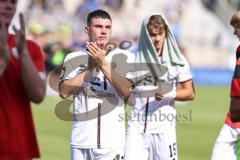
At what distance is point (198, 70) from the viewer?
3475 cm

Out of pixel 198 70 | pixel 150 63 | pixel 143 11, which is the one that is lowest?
pixel 198 70

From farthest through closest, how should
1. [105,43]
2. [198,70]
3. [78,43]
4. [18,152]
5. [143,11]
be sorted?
[143,11] → [198,70] → [78,43] → [105,43] → [18,152]

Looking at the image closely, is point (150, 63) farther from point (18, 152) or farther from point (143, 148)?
point (18, 152)

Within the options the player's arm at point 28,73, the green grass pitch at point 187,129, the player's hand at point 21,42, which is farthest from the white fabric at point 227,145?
the green grass pitch at point 187,129

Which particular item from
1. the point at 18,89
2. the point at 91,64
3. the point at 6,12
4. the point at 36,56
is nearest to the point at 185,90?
the point at 91,64

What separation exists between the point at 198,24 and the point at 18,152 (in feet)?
112

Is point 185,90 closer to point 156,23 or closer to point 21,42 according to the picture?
point 156,23

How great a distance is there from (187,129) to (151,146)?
9148 millimetres

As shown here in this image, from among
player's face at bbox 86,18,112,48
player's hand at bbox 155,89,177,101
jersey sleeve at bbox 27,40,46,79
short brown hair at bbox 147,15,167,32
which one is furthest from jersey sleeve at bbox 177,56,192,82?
jersey sleeve at bbox 27,40,46,79

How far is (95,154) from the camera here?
780 centimetres

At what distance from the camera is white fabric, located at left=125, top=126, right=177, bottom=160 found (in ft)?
27.5

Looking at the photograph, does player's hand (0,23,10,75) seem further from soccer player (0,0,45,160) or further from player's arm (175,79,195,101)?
player's arm (175,79,195,101)

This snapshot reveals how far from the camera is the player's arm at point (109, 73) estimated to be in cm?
737

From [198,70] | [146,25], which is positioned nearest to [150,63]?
[146,25]
